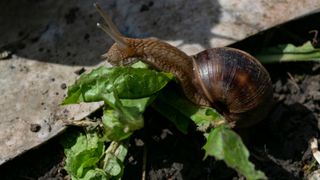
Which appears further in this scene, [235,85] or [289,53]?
[289,53]

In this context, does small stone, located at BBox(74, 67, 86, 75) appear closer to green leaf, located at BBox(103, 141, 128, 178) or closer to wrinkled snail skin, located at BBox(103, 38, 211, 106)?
wrinkled snail skin, located at BBox(103, 38, 211, 106)

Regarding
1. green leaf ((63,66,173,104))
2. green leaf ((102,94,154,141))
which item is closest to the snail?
green leaf ((63,66,173,104))

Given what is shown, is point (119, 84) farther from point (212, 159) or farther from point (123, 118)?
point (212, 159)

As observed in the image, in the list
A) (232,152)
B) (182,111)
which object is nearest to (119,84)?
(182,111)

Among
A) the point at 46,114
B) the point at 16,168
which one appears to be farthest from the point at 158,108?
the point at 16,168

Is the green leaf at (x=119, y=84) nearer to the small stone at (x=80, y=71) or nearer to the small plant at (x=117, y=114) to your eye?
the small plant at (x=117, y=114)

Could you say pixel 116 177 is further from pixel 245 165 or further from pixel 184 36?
pixel 184 36
